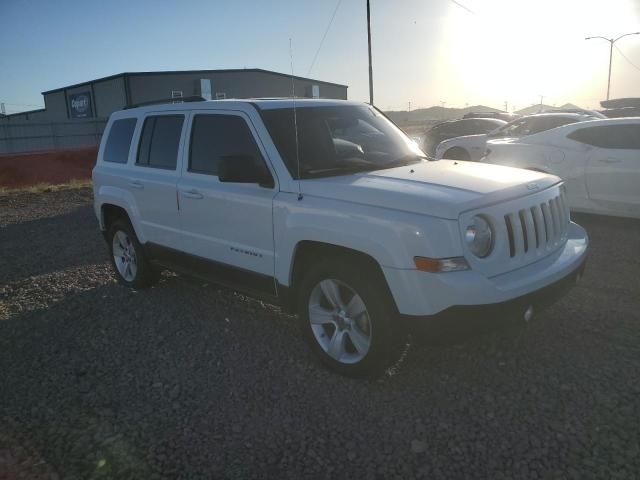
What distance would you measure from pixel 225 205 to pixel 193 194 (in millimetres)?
454

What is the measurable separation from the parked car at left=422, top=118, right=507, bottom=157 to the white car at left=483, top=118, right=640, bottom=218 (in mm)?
9688

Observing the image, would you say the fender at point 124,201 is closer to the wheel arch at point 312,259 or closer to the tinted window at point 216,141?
the tinted window at point 216,141

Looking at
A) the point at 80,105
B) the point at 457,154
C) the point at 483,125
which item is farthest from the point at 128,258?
the point at 80,105

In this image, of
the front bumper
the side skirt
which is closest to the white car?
the front bumper

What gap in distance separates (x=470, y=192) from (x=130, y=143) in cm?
379

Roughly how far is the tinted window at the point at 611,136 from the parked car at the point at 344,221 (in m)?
3.87

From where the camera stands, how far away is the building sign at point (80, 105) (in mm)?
39312

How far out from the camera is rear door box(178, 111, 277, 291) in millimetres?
4176

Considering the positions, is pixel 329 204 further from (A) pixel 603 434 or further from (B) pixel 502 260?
(A) pixel 603 434

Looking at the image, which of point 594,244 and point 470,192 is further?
point 594,244

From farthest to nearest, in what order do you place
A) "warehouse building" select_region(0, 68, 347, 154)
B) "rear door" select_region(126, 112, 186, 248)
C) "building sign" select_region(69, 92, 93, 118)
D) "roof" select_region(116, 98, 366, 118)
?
"building sign" select_region(69, 92, 93, 118)
"warehouse building" select_region(0, 68, 347, 154)
"rear door" select_region(126, 112, 186, 248)
"roof" select_region(116, 98, 366, 118)

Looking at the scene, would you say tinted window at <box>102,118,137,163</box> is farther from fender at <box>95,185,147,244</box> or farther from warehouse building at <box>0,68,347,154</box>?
warehouse building at <box>0,68,347,154</box>

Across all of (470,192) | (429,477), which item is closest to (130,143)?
(470,192)

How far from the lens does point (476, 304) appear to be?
10.4 ft
